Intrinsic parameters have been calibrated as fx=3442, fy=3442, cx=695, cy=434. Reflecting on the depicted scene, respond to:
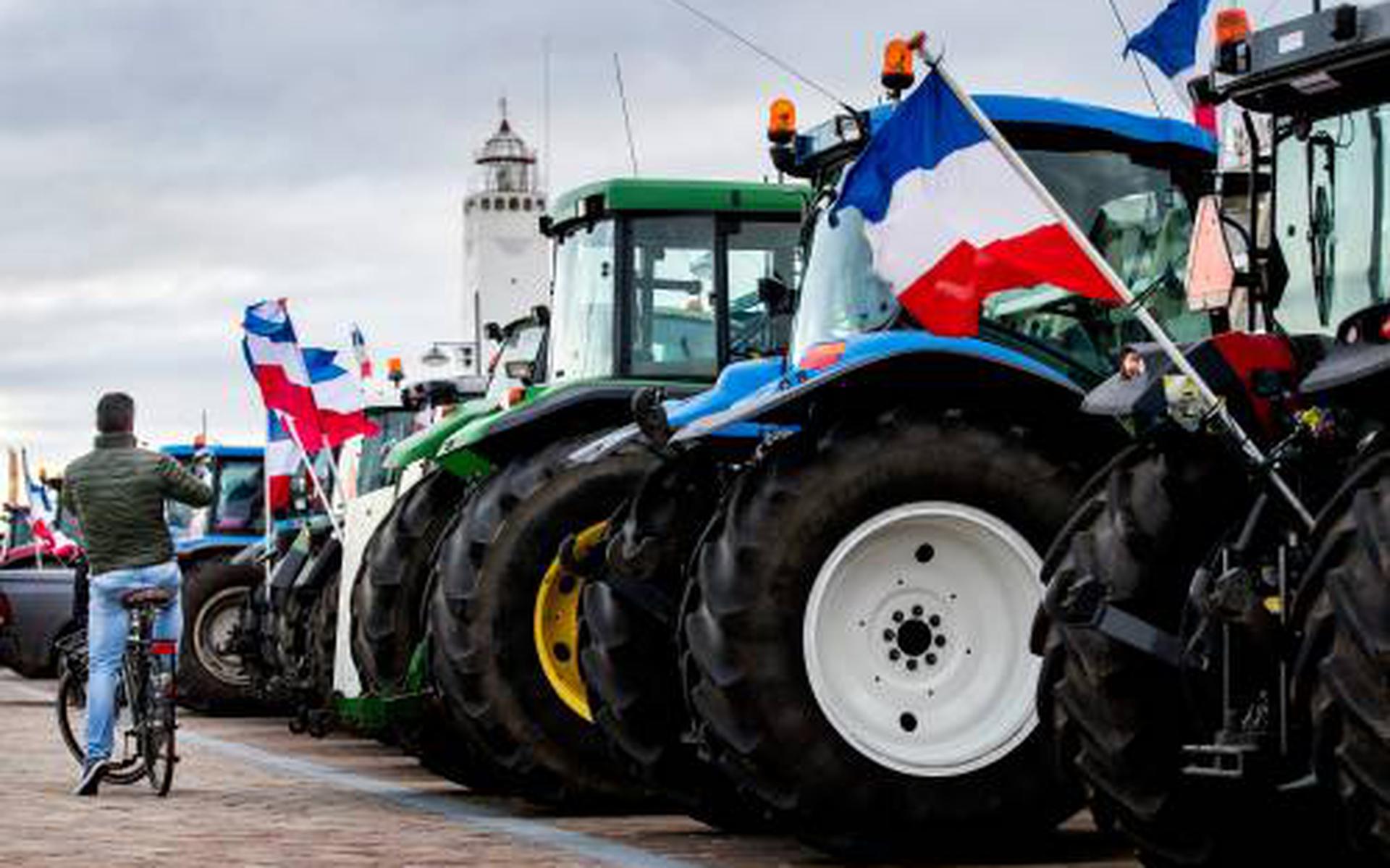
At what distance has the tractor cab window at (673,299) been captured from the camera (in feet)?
54.4

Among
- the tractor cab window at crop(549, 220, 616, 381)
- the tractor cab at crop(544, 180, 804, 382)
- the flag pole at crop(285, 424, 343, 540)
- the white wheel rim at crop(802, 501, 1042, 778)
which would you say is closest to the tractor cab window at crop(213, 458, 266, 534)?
the flag pole at crop(285, 424, 343, 540)

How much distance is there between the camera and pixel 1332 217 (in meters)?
9.22

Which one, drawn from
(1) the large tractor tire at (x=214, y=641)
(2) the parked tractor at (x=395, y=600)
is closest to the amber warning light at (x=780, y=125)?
→ (2) the parked tractor at (x=395, y=600)

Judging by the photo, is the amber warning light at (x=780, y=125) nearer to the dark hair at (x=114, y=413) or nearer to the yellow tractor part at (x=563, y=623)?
the yellow tractor part at (x=563, y=623)

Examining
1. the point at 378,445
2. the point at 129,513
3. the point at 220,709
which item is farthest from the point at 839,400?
the point at 220,709

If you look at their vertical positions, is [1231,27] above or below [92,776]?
above

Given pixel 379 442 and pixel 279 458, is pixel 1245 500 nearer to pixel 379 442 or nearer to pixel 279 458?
pixel 379 442

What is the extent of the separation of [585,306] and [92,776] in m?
3.30

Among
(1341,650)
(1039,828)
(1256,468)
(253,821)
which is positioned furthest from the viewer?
(253,821)

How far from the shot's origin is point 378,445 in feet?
85.8

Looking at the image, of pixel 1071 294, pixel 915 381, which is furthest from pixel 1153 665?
pixel 1071 294

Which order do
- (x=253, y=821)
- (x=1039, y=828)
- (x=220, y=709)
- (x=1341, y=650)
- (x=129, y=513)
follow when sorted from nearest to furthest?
(x=1341, y=650)
(x=1039, y=828)
(x=253, y=821)
(x=129, y=513)
(x=220, y=709)

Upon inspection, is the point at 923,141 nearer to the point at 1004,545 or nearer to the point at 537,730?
the point at 1004,545

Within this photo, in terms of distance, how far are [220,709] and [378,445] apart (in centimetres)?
314
